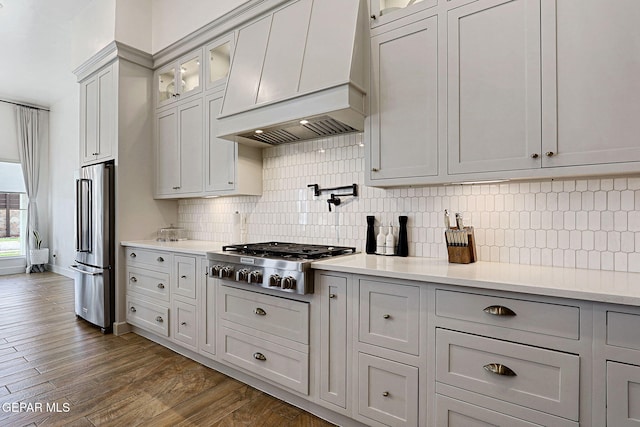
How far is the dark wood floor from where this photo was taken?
208cm

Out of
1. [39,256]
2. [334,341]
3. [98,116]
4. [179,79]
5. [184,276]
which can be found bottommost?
[39,256]

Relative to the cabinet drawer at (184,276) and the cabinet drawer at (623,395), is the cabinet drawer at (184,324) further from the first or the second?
the cabinet drawer at (623,395)

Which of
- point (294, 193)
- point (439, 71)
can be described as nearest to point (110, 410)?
point (294, 193)

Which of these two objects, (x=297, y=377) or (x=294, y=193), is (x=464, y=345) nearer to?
(x=297, y=377)

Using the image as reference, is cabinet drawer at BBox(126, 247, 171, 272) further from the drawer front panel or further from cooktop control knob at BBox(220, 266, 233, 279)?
the drawer front panel

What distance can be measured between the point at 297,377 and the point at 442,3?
2350mm

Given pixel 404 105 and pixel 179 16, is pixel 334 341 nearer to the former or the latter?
pixel 404 105

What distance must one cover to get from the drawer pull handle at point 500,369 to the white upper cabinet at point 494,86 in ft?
3.07

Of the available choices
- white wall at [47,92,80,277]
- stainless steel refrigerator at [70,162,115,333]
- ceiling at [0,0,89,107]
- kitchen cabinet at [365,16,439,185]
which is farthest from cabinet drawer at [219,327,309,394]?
white wall at [47,92,80,277]

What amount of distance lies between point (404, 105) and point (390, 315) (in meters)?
1.22

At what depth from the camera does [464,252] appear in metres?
1.98

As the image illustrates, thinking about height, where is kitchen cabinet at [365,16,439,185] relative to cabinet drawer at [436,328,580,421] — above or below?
above

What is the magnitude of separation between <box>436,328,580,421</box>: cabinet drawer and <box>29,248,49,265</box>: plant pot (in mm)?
8114

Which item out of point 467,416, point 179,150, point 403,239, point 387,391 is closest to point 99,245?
point 179,150
